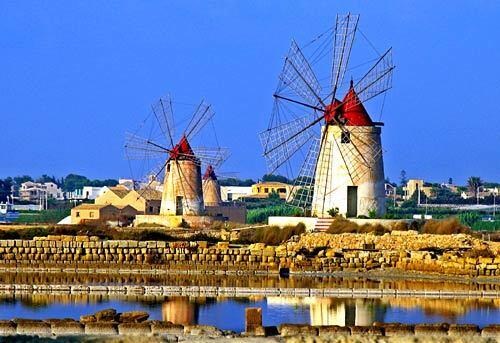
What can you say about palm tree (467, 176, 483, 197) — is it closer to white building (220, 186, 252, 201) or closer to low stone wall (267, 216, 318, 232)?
white building (220, 186, 252, 201)

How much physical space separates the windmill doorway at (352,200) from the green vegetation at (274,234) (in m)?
1.39

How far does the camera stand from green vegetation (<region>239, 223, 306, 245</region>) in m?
30.4

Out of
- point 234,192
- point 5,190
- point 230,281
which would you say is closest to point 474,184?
point 234,192

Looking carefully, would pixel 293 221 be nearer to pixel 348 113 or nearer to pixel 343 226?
pixel 343 226

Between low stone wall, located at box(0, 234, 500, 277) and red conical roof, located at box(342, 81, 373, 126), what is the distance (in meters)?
5.37

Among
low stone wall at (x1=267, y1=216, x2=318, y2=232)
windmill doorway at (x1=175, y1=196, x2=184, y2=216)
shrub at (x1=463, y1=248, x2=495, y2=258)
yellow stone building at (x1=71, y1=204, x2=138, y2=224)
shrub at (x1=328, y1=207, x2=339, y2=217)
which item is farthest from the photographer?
yellow stone building at (x1=71, y1=204, x2=138, y2=224)

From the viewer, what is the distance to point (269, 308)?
19156 mm

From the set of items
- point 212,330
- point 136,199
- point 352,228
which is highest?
point 136,199

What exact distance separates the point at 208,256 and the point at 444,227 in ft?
19.1

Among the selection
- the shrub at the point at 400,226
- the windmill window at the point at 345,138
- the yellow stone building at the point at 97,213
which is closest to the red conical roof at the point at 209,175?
the yellow stone building at the point at 97,213

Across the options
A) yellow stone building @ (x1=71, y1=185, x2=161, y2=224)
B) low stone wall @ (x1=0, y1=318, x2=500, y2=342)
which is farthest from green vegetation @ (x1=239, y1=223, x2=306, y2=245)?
low stone wall @ (x1=0, y1=318, x2=500, y2=342)

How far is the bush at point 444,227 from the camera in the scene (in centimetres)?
2966

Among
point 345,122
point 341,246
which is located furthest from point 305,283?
point 345,122

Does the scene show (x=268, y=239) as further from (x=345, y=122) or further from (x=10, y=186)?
(x=10, y=186)
